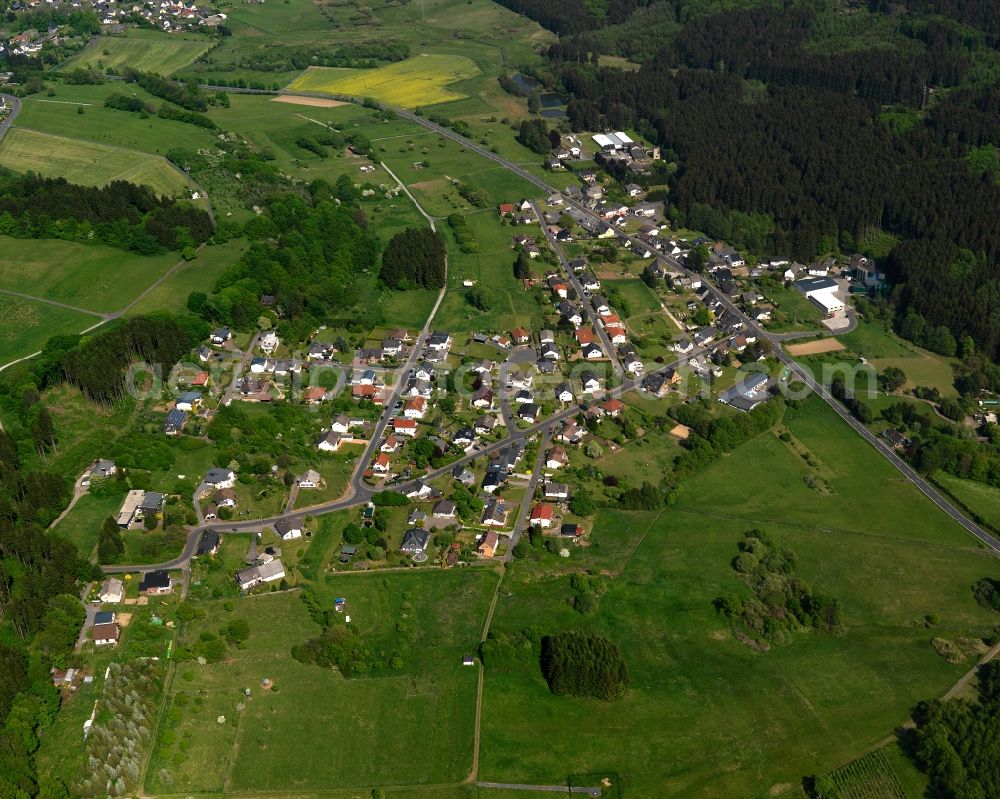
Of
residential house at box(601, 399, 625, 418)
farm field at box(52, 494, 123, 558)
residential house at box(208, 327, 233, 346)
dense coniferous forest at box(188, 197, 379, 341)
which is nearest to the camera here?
farm field at box(52, 494, 123, 558)

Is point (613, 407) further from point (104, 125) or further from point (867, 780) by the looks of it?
point (104, 125)

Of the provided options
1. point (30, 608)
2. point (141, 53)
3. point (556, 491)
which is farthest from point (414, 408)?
point (141, 53)

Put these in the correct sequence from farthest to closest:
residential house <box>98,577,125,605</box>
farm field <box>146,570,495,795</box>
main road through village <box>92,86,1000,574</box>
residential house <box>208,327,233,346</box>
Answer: residential house <box>208,327,233,346</box> → main road through village <box>92,86,1000,574</box> → residential house <box>98,577,125,605</box> → farm field <box>146,570,495,795</box>

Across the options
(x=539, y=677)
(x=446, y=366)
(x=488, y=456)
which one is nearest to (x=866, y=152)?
(x=446, y=366)

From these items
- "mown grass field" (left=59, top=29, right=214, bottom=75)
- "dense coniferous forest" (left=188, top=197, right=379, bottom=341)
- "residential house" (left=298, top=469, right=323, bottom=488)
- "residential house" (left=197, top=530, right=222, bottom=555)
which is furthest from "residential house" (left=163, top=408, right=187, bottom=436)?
"mown grass field" (left=59, top=29, right=214, bottom=75)

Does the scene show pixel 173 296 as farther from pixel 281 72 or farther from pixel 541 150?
pixel 281 72

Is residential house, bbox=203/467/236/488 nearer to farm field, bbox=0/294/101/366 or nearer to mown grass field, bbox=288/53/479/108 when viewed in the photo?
farm field, bbox=0/294/101/366
